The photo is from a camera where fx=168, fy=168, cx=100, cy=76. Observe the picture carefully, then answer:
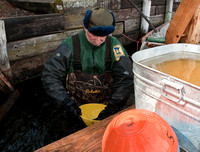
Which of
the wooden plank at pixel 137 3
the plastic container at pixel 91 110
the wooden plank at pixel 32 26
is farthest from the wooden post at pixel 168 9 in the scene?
the plastic container at pixel 91 110

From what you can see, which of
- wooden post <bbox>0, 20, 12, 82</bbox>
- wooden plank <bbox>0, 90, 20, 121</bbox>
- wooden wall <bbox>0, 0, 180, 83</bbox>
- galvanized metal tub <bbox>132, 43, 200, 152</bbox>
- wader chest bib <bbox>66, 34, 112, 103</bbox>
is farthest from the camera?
wooden wall <bbox>0, 0, 180, 83</bbox>

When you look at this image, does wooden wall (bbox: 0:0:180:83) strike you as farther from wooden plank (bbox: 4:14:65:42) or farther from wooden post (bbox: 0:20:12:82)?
wooden post (bbox: 0:20:12:82)

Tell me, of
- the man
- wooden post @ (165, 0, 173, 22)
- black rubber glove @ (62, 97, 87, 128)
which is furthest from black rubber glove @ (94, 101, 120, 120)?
wooden post @ (165, 0, 173, 22)

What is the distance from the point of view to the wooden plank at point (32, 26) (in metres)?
4.21

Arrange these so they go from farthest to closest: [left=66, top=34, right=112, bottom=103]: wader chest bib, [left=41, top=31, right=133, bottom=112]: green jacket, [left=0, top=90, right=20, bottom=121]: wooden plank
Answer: [left=0, top=90, right=20, bottom=121]: wooden plank → [left=66, top=34, right=112, bottom=103]: wader chest bib → [left=41, top=31, right=133, bottom=112]: green jacket

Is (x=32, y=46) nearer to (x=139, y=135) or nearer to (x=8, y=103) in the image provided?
(x=8, y=103)

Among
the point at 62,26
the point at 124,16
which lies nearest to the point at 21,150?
the point at 62,26

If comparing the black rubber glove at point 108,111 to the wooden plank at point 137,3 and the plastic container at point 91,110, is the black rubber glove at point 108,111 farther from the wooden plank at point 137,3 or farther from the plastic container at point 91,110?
the wooden plank at point 137,3

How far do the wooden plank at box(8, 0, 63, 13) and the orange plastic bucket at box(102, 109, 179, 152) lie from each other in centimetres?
474

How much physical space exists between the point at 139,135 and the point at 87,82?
1.97 metres

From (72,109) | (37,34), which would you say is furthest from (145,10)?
(72,109)

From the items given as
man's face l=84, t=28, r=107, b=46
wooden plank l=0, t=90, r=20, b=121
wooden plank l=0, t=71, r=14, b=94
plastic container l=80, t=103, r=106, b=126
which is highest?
man's face l=84, t=28, r=107, b=46

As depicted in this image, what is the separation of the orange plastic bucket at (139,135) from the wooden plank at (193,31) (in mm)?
2009

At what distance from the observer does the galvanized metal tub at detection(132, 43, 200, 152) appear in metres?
1.06
